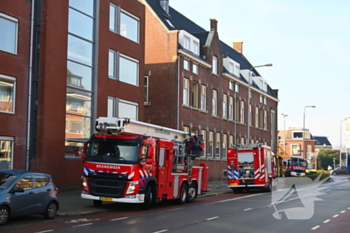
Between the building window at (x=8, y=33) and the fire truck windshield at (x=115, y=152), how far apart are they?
23.2 feet

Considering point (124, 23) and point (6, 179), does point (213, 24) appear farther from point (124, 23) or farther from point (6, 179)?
point (6, 179)

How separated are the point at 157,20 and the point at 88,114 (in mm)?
14055

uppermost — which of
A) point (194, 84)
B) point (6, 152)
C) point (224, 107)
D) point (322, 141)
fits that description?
point (194, 84)

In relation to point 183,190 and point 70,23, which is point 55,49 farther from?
point 183,190

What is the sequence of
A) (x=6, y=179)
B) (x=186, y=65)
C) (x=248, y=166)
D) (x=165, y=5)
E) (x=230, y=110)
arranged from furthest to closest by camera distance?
1. (x=230, y=110)
2. (x=165, y=5)
3. (x=186, y=65)
4. (x=248, y=166)
5. (x=6, y=179)

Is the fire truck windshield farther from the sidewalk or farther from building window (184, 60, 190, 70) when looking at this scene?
building window (184, 60, 190, 70)

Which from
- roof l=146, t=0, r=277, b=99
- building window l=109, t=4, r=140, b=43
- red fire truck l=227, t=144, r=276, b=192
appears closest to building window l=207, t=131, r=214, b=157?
roof l=146, t=0, r=277, b=99

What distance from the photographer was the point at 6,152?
22344 mm

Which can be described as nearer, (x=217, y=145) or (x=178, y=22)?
(x=178, y=22)

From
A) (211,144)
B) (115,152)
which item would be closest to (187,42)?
(211,144)

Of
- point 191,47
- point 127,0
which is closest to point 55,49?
point 127,0

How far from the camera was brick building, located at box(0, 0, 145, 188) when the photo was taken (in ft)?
74.8

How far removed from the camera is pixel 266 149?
31.8 m

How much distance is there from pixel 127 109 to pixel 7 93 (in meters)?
9.76
